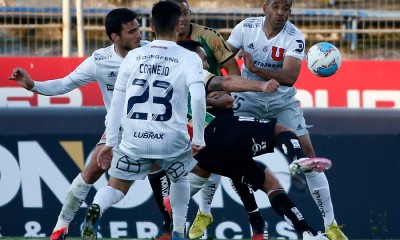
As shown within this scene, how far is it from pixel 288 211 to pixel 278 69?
1.66 metres

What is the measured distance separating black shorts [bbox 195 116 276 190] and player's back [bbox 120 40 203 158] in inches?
30.3

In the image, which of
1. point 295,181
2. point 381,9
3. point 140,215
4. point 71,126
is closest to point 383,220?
point 295,181

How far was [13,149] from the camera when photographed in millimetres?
10531

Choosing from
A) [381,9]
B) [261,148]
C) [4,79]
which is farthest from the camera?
[381,9]

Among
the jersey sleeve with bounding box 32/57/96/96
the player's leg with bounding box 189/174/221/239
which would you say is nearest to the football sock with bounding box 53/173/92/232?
the jersey sleeve with bounding box 32/57/96/96

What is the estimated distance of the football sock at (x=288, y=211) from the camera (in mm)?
8023

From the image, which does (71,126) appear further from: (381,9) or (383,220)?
(381,9)

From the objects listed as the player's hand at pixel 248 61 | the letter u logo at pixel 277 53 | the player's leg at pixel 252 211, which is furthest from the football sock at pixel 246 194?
the letter u logo at pixel 277 53

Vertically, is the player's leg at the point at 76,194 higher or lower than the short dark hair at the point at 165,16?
lower

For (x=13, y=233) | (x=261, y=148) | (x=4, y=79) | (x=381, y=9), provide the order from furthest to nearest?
(x=381, y=9) → (x=4, y=79) → (x=13, y=233) → (x=261, y=148)

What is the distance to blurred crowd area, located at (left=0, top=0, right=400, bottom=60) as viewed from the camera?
1420 centimetres

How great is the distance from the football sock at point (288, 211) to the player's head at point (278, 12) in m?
1.69

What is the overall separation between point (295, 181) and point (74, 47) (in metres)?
4.75

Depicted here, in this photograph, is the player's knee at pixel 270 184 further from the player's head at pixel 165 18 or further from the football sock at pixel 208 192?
the player's head at pixel 165 18
